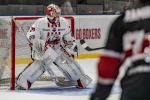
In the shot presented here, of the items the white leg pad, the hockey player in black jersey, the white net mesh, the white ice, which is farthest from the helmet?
the hockey player in black jersey

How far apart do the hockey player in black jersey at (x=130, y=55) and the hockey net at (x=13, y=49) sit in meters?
4.25

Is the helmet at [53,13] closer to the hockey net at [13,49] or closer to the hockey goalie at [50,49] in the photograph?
the hockey goalie at [50,49]

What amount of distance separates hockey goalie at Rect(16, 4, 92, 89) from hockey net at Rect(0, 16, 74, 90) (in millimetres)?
281

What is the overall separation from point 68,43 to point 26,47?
0.84 m

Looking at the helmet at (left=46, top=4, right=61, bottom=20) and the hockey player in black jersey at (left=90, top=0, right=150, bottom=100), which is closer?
the hockey player in black jersey at (left=90, top=0, right=150, bottom=100)

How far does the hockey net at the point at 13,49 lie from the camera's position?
19.0 feet

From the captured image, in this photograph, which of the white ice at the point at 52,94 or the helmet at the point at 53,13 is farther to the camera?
the helmet at the point at 53,13

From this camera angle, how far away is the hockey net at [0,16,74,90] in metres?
5.79

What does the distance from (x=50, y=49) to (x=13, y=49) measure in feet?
1.80

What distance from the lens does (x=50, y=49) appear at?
545 centimetres

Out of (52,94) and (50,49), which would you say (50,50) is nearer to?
(50,49)

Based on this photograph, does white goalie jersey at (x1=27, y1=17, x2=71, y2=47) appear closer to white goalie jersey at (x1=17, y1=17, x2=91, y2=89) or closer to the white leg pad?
white goalie jersey at (x1=17, y1=17, x2=91, y2=89)

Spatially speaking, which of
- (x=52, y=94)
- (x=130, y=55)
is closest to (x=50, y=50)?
(x=52, y=94)

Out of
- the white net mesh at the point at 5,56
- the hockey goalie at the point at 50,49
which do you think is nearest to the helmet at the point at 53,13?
the hockey goalie at the point at 50,49
